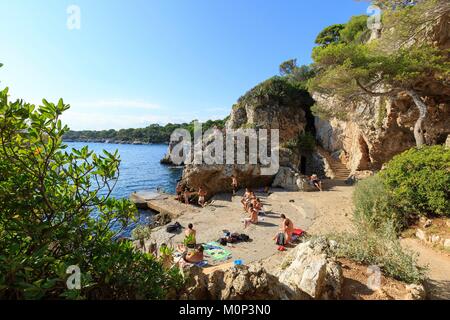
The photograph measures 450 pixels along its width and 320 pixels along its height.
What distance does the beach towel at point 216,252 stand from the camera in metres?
7.53

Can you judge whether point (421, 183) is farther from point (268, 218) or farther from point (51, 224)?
point (51, 224)

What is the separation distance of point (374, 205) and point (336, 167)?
1552 centimetres

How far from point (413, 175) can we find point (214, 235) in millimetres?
7458

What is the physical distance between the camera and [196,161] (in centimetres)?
1694

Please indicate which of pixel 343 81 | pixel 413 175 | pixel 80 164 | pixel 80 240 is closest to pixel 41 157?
pixel 80 164

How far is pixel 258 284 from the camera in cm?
303

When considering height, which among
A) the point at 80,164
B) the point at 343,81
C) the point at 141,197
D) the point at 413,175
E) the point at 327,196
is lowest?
the point at 141,197

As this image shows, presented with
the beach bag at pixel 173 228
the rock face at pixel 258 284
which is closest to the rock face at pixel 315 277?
the rock face at pixel 258 284

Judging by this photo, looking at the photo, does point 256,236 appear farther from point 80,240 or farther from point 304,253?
point 80,240

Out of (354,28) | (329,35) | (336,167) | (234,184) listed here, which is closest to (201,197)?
(234,184)

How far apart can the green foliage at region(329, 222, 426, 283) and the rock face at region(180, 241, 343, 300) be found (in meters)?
1.11

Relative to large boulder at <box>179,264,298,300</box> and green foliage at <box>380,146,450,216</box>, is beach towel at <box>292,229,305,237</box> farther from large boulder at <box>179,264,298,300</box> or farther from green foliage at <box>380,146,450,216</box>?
large boulder at <box>179,264,298,300</box>

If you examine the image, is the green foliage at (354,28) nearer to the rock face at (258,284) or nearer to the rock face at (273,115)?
the rock face at (273,115)

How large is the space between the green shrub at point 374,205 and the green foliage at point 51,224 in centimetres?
755
